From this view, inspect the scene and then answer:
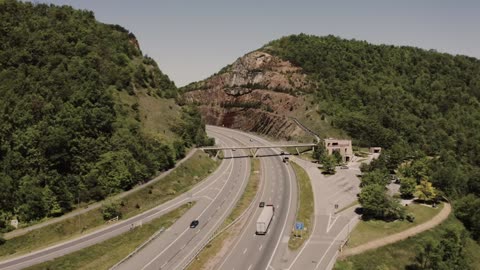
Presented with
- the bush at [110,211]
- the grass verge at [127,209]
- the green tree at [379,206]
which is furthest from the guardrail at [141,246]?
the green tree at [379,206]

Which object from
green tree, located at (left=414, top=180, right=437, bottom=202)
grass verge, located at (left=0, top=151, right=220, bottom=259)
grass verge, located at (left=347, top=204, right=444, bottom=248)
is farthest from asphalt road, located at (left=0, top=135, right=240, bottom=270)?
green tree, located at (left=414, top=180, right=437, bottom=202)

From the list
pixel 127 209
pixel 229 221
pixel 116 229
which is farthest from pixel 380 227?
pixel 127 209

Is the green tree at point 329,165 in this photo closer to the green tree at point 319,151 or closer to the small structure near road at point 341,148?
the green tree at point 319,151

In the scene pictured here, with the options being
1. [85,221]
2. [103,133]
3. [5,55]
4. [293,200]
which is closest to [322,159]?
[293,200]

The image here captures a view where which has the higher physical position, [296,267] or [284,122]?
[284,122]

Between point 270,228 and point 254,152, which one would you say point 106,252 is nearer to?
point 270,228

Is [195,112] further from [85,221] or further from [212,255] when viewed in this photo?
[212,255]
